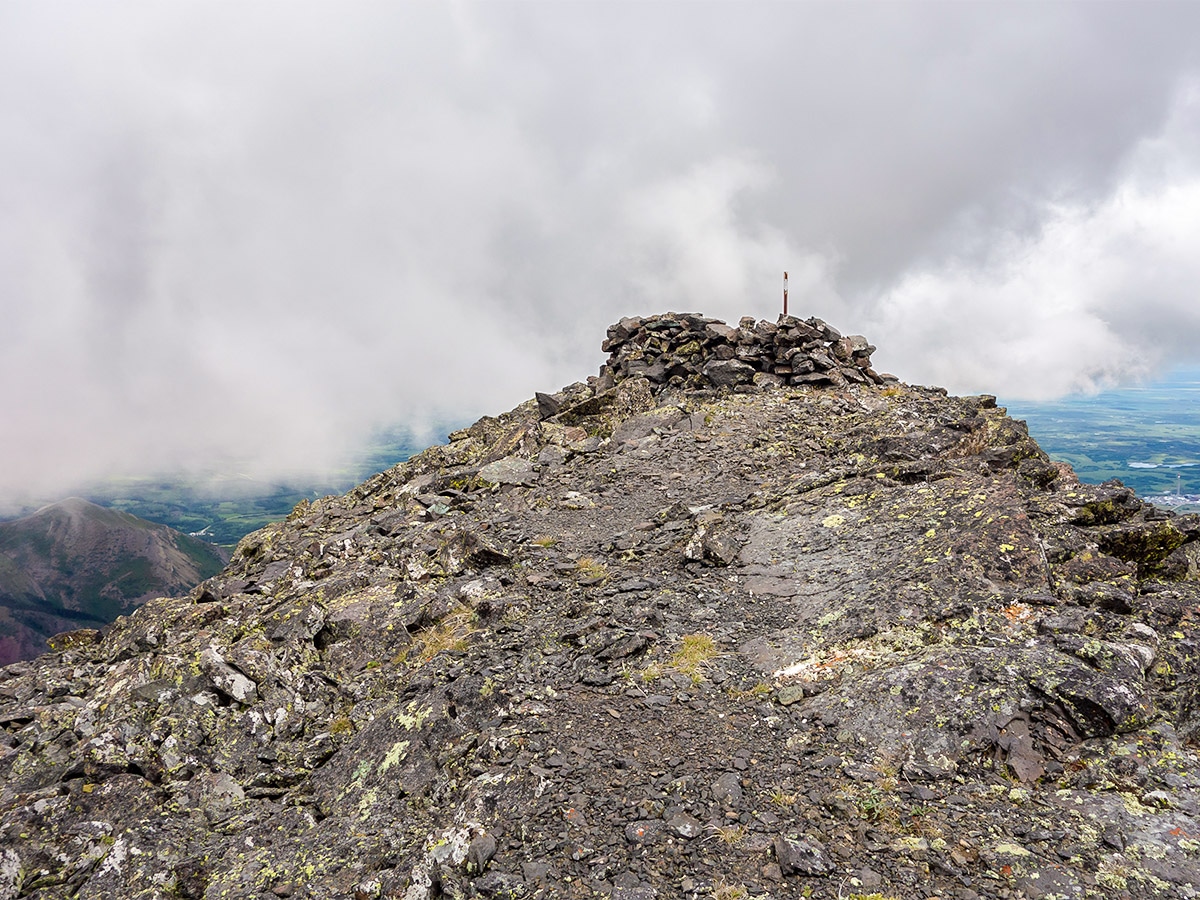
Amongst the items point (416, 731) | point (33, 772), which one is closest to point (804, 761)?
point (416, 731)

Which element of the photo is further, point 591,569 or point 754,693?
point 591,569

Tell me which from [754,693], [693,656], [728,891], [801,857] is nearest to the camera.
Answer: [728,891]

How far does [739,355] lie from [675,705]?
26890 millimetres

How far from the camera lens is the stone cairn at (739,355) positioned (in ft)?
110

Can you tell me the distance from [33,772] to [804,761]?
17.7 meters

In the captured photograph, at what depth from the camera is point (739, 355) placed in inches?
1377

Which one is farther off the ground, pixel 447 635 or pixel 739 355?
pixel 739 355

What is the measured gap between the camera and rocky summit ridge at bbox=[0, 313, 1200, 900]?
8070mm

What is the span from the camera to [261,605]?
20.0 m

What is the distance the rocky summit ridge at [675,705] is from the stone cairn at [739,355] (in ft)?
37.1

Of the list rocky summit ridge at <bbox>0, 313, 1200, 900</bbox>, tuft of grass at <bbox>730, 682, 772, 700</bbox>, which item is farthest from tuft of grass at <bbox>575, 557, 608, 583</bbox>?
tuft of grass at <bbox>730, 682, 772, 700</bbox>

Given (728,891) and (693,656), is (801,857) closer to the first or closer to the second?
(728,891)

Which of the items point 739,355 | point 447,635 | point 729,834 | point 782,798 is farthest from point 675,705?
point 739,355

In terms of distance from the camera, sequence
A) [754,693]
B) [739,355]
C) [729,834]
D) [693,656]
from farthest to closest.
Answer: [739,355]
[693,656]
[754,693]
[729,834]
